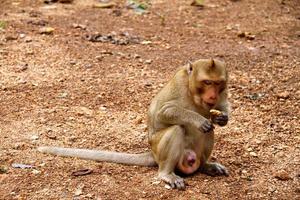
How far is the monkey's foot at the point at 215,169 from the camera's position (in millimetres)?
6551

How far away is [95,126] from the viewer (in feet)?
25.1

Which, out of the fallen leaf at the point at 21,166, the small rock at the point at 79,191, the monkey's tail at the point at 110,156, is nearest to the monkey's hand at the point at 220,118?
the monkey's tail at the point at 110,156

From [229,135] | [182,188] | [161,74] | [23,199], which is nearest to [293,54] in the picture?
[161,74]

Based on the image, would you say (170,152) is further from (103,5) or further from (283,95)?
(103,5)

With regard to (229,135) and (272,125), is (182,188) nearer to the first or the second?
(229,135)

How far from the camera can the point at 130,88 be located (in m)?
8.87

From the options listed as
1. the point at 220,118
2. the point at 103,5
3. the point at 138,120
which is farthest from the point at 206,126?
the point at 103,5

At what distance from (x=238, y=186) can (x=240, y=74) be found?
3546 mm

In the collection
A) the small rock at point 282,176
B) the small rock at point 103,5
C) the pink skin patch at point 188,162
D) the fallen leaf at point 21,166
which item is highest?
the pink skin patch at point 188,162

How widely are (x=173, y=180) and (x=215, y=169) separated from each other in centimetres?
60

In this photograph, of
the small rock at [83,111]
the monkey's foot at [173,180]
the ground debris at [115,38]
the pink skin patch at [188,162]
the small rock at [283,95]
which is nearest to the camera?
the monkey's foot at [173,180]

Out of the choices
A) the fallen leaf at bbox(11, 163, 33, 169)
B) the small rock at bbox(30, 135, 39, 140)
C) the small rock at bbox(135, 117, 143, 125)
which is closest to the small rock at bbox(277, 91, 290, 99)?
the small rock at bbox(135, 117, 143, 125)

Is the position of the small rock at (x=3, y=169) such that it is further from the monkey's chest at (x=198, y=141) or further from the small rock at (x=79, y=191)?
the monkey's chest at (x=198, y=141)

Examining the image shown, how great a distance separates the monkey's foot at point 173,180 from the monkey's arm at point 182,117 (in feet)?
1.71
